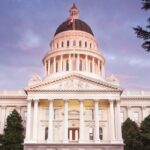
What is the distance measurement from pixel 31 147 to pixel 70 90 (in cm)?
1216

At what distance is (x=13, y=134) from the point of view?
60844 millimetres

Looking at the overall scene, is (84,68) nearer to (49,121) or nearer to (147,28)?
(49,121)

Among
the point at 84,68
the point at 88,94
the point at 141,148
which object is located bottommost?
the point at 141,148

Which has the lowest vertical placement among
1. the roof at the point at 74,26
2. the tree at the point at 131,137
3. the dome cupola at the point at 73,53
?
the tree at the point at 131,137

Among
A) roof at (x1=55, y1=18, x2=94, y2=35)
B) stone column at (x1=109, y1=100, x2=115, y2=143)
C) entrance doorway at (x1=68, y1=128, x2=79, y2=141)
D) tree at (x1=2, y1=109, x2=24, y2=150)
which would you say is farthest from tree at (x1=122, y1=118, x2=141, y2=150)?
roof at (x1=55, y1=18, x2=94, y2=35)

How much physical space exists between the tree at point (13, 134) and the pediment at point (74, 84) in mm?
6544

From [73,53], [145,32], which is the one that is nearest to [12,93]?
[73,53]

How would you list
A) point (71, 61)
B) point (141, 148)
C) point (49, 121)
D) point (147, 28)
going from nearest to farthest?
point (147, 28), point (141, 148), point (49, 121), point (71, 61)

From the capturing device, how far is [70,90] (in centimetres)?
6231

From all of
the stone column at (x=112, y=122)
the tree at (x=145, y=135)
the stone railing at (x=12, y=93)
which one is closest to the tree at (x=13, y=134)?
the stone railing at (x=12, y=93)

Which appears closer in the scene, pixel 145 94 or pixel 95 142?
pixel 95 142

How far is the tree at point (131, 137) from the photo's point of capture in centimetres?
5733

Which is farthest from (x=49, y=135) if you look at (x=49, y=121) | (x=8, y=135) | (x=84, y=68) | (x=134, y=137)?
(x=84, y=68)

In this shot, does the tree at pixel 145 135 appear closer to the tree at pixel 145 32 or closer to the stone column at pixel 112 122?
the stone column at pixel 112 122
